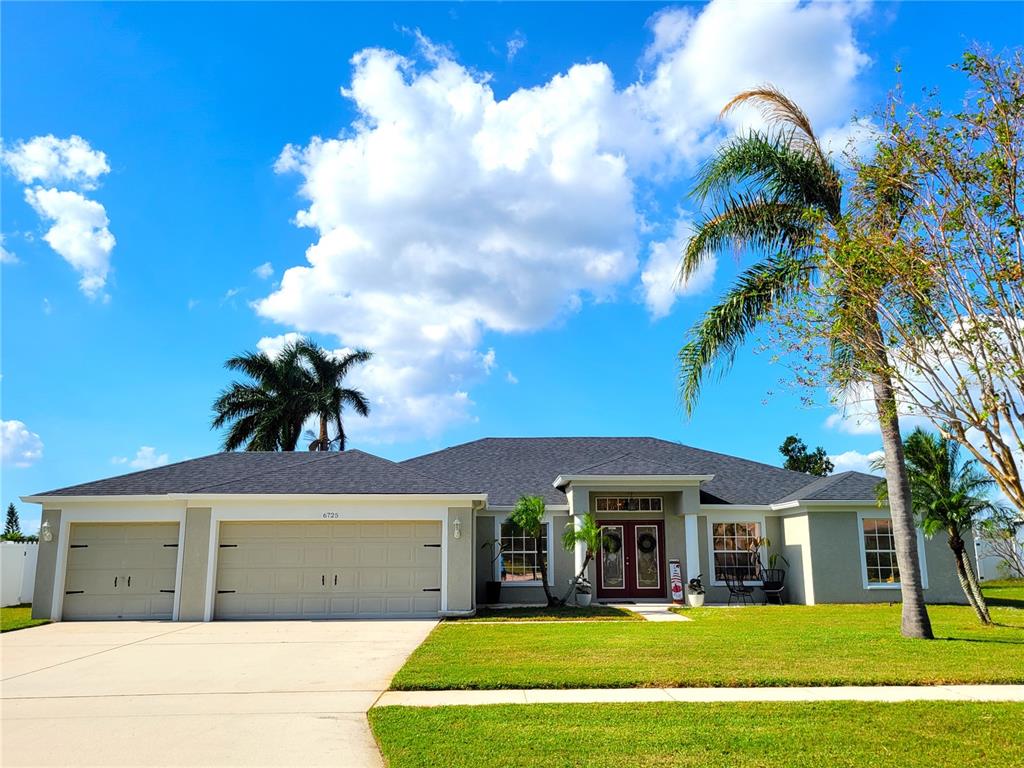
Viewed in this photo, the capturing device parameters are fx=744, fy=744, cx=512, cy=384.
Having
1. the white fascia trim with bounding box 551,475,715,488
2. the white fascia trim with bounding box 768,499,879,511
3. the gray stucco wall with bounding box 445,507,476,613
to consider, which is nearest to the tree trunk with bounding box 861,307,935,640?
the white fascia trim with bounding box 768,499,879,511

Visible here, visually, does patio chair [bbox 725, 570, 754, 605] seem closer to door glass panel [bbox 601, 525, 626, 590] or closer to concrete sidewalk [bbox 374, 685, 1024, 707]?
door glass panel [bbox 601, 525, 626, 590]

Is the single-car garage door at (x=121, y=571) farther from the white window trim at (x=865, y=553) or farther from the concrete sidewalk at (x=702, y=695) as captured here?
the white window trim at (x=865, y=553)

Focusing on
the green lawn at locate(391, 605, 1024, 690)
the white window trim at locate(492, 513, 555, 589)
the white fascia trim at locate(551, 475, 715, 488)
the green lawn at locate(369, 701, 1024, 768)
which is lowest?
the green lawn at locate(369, 701, 1024, 768)

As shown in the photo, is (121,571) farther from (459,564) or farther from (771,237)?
(771,237)

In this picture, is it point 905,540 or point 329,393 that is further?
point 329,393

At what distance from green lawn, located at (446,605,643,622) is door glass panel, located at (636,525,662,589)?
247cm

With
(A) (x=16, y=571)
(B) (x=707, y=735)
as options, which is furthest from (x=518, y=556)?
(A) (x=16, y=571)

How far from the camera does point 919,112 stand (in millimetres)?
7918

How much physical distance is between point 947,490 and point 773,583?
6.54 meters

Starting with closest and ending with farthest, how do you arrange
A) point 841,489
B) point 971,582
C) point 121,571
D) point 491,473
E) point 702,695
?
point 702,695 → point 971,582 → point 121,571 → point 841,489 → point 491,473

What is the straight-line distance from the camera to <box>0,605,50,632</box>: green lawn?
15.4 m

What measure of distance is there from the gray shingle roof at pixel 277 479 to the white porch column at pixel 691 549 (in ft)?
20.8

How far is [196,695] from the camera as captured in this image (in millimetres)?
8297

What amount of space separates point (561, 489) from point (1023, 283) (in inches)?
635
